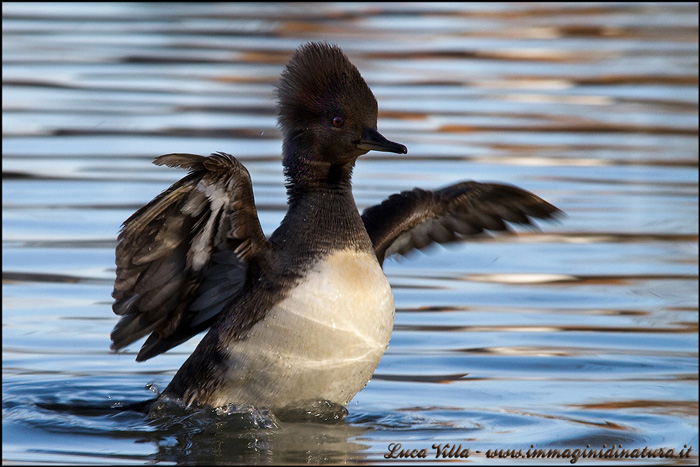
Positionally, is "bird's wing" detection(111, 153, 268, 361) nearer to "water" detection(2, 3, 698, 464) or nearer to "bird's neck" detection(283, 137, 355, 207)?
"bird's neck" detection(283, 137, 355, 207)

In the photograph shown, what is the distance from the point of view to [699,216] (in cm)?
1017

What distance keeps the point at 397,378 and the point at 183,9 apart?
564 inches

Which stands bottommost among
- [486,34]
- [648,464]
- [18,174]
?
[648,464]

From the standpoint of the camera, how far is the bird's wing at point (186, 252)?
535cm

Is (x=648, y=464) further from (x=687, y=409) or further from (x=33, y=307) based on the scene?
(x=33, y=307)

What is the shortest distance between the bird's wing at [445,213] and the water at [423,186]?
0.58 meters

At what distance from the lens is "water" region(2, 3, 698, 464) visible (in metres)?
6.09

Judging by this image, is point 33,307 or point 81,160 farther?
point 81,160

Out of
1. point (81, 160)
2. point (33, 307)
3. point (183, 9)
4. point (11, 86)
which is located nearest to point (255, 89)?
point (11, 86)

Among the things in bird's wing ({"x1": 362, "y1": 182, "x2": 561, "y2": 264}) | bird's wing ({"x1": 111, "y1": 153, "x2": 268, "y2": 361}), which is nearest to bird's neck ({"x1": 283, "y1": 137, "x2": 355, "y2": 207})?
bird's wing ({"x1": 111, "y1": 153, "x2": 268, "y2": 361})

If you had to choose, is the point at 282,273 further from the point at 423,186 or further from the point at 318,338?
the point at 423,186

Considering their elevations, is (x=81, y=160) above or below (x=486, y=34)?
below

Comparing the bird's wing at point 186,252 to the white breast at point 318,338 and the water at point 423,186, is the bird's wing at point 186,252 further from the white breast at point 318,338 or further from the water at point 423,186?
the water at point 423,186

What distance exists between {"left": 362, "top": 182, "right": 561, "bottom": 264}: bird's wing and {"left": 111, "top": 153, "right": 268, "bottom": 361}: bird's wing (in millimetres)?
1020
